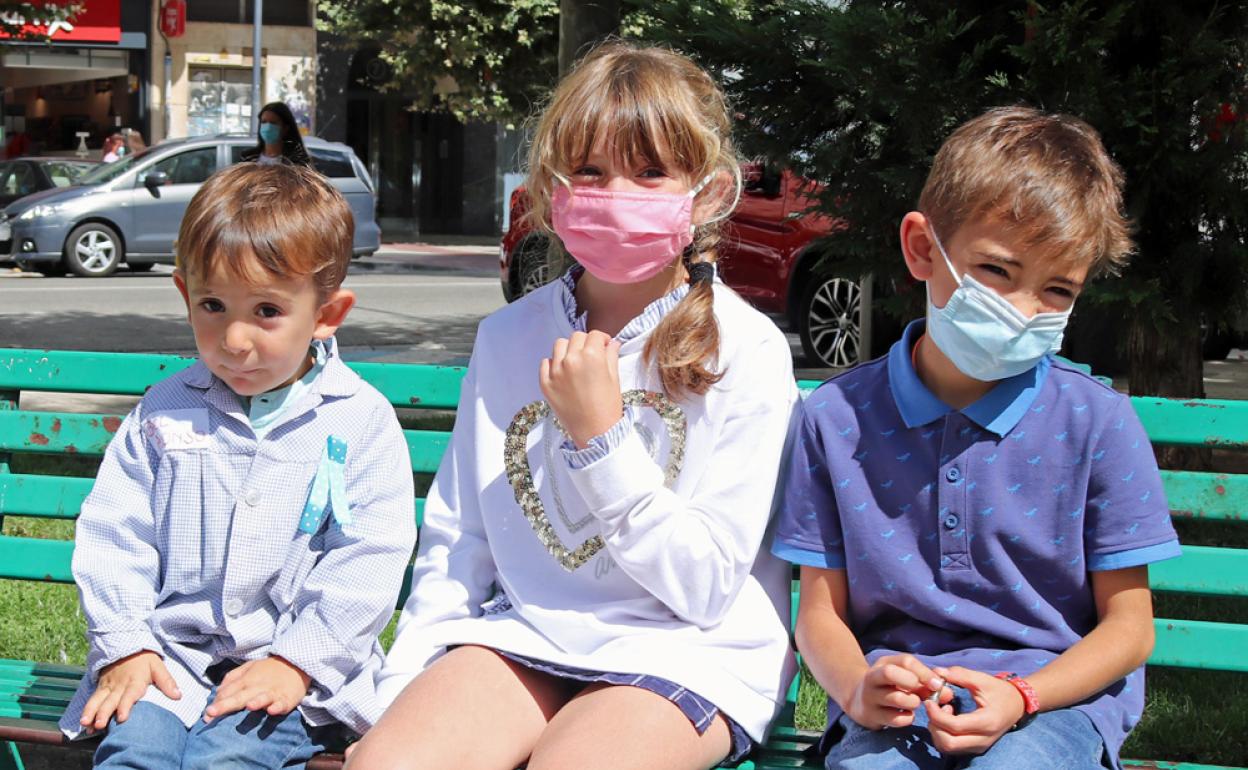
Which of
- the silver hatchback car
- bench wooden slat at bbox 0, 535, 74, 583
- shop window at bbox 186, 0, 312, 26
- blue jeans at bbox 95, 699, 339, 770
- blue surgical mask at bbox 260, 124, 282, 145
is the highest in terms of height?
shop window at bbox 186, 0, 312, 26

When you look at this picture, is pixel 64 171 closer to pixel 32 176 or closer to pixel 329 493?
pixel 32 176

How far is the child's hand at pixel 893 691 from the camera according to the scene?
7.58 ft

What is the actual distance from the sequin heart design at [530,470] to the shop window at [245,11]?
29.3 m

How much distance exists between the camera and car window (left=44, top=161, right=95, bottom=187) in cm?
1994

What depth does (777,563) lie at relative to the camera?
9.34 feet

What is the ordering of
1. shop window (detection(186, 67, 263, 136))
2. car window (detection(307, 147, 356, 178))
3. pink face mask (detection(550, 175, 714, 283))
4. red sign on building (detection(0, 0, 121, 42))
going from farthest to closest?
shop window (detection(186, 67, 263, 136))
red sign on building (detection(0, 0, 121, 42))
car window (detection(307, 147, 356, 178))
pink face mask (detection(550, 175, 714, 283))

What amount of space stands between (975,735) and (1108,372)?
315 inches

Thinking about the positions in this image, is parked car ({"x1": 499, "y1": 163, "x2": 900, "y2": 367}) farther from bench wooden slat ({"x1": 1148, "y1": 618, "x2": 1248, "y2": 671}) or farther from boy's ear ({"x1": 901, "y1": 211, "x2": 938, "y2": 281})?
boy's ear ({"x1": 901, "y1": 211, "x2": 938, "y2": 281})

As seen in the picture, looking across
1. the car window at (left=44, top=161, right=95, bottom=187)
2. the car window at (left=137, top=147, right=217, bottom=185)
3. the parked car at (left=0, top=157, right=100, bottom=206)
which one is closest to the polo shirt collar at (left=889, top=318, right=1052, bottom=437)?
the car window at (left=137, top=147, right=217, bottom=185)

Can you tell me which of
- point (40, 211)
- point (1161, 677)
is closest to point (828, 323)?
point (1161, 677)

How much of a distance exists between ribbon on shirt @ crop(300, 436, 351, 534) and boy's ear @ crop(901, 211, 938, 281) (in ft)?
3.66

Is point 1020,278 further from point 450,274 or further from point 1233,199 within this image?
point 450,274

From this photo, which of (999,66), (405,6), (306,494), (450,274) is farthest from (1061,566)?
(405,6)

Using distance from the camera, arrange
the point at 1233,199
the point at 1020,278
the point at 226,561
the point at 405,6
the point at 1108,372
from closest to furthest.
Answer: the point at 1020,278, the point at 226,561, the point at 1233,199, the point at 1108,372, the point at 405,6
